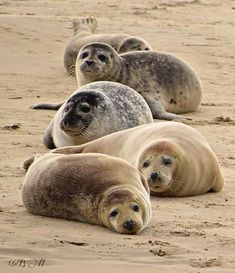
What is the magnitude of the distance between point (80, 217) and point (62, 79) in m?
7.29

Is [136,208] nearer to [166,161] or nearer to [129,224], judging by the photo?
[129,224]

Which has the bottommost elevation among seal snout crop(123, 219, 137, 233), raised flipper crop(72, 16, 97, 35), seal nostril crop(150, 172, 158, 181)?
raised flipper crop(72, 16, 97, 35)

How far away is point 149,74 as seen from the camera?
36.3 feet

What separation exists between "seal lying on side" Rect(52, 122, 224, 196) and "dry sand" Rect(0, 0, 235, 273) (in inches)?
3.9

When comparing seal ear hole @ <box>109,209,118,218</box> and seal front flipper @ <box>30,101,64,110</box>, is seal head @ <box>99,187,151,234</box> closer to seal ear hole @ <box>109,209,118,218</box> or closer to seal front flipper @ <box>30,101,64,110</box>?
seal ear hole @ <box>109,209,118,218</box>

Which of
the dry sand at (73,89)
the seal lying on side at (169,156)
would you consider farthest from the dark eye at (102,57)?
the seal lying on side at (169,156)

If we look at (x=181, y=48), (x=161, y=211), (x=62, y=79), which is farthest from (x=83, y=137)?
(x=181, y=48)

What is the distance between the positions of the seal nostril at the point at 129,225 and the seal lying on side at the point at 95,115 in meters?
2.36

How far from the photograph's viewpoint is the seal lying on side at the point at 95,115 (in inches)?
322

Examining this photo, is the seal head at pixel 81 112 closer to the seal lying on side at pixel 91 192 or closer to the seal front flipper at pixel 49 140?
the seal front flipper at pixel 49 140

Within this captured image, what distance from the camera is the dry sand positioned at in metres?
5.37

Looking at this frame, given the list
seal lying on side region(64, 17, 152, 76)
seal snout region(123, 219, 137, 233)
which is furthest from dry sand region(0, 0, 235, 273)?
seal lying on side region(64, 17, 152, 76)

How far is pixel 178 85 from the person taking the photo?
36.7ft

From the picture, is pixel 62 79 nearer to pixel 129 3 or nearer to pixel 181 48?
pixel 181 48
